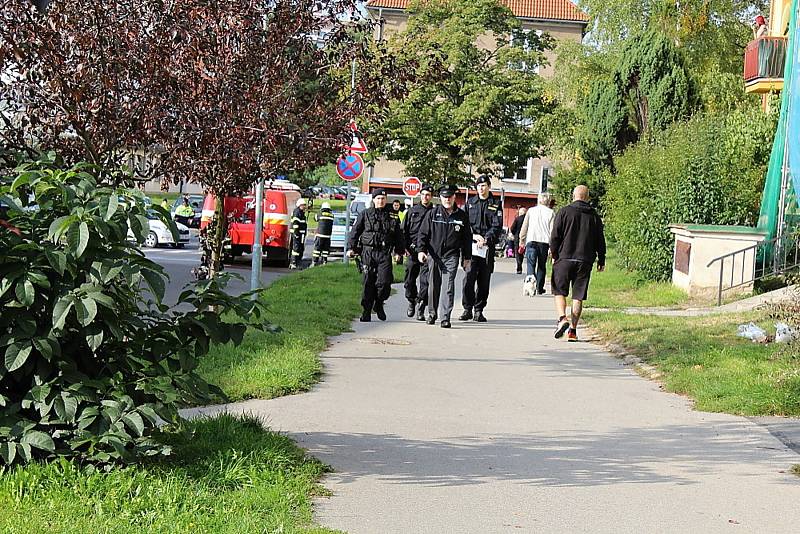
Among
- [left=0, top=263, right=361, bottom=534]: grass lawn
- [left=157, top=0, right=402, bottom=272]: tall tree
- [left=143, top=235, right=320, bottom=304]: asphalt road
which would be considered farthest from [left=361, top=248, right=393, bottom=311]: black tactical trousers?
[left=0, top=263, right=361, bottom=534]: grass lawn

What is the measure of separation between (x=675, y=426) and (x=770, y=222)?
10.4m

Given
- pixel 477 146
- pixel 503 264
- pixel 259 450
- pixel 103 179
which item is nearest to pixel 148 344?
pixel 259 450

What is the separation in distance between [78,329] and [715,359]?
7498 mm

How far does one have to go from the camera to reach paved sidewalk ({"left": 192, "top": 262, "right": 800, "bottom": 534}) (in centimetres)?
599

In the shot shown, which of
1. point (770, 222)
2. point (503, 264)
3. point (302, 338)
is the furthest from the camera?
point (503, 264)

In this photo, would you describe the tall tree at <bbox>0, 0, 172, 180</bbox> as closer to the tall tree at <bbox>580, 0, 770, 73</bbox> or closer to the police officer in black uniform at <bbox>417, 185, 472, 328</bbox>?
the police officer in black uniform at <bbox>417, 185, 472, 328</bbox>

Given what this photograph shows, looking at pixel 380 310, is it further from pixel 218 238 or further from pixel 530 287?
pixel 530 287

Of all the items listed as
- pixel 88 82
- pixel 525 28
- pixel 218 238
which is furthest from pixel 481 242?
pixel 525 28

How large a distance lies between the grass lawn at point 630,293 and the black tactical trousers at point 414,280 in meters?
3.18

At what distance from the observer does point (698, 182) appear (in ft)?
67.7

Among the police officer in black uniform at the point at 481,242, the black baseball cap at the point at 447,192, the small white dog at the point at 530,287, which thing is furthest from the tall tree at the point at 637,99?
the black baseball cap at the point at 447,192

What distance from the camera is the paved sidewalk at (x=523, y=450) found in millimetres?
5992

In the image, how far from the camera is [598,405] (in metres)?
9.69

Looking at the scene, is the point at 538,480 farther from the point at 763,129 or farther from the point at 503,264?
the point at 503,264
